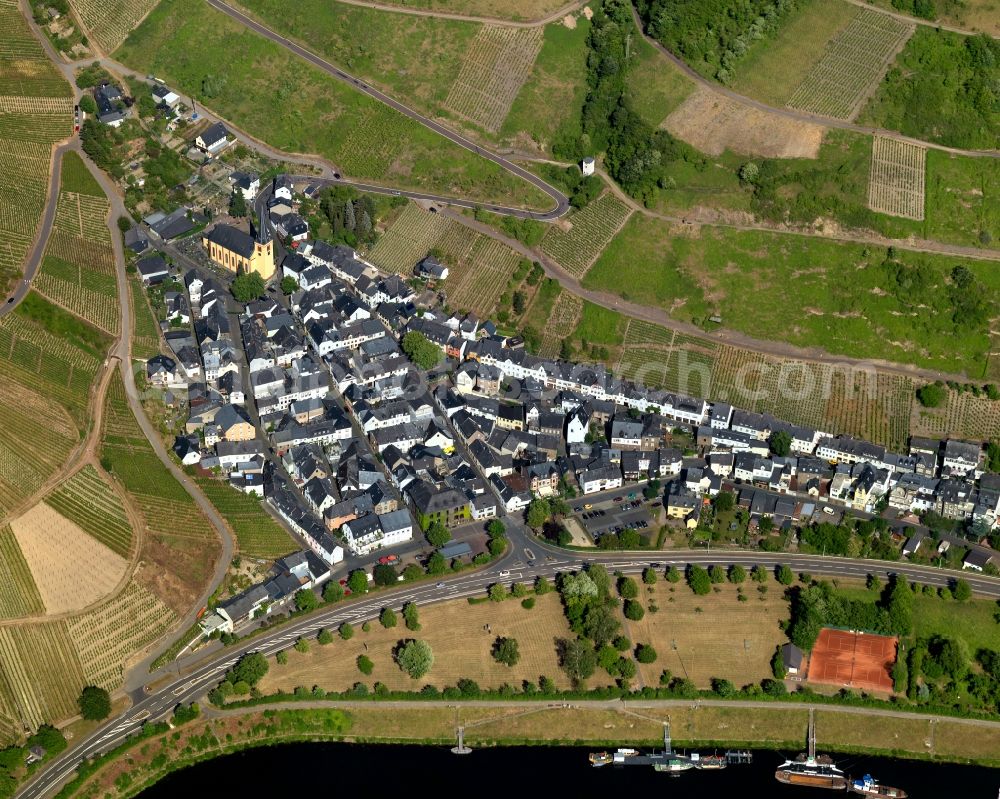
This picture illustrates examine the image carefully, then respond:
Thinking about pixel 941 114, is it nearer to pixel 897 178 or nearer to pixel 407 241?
pixel 897 178

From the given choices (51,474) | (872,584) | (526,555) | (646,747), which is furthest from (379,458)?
(872,584)

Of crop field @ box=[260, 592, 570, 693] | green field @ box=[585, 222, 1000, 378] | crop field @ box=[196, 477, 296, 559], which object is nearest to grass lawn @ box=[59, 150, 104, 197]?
crop field @ box=[196, 477, 296, 559]

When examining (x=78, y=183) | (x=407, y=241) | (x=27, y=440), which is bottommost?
(x=27, y=440)

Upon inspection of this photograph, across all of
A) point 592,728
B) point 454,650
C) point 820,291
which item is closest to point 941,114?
point 820,291

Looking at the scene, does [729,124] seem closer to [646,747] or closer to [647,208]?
[647,208]

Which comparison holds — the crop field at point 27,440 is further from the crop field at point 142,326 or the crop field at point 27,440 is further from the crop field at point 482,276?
the crop field at point 482,276
